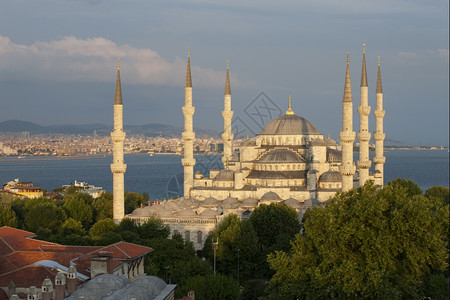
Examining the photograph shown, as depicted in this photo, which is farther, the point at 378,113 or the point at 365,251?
the point at 378,113

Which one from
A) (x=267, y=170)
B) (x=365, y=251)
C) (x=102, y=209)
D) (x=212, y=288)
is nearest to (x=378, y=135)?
(x=267, y=170)

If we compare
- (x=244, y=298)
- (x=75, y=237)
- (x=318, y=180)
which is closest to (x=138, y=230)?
(x=75, y=237)

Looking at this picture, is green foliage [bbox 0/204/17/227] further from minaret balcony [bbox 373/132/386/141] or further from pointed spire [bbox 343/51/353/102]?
minaret balcony [bbox 373/132/386/141]

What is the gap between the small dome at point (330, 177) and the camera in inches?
1640

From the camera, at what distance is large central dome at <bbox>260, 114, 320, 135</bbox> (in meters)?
48.1

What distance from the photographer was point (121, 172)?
3816 cm

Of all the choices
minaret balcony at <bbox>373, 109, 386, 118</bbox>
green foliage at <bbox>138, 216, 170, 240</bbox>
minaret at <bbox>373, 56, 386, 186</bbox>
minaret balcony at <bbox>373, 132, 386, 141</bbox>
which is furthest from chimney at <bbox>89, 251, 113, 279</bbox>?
minaret balcony at <bbox>373, 109, 386, 118</bbox>

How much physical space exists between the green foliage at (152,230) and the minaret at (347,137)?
393 inches

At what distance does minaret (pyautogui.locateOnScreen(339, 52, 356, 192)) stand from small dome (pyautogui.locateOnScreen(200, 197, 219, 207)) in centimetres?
815

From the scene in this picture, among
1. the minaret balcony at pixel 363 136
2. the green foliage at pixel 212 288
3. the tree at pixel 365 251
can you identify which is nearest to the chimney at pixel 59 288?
the tree at pixel 365 251

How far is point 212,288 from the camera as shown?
22.4 m

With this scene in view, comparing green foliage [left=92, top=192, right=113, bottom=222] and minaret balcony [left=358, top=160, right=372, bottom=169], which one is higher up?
minaret balcony [left=358, top=160, right=372, bottom=169]

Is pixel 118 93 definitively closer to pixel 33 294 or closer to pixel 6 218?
pixel 6 218

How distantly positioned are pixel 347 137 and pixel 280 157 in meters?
8.35
